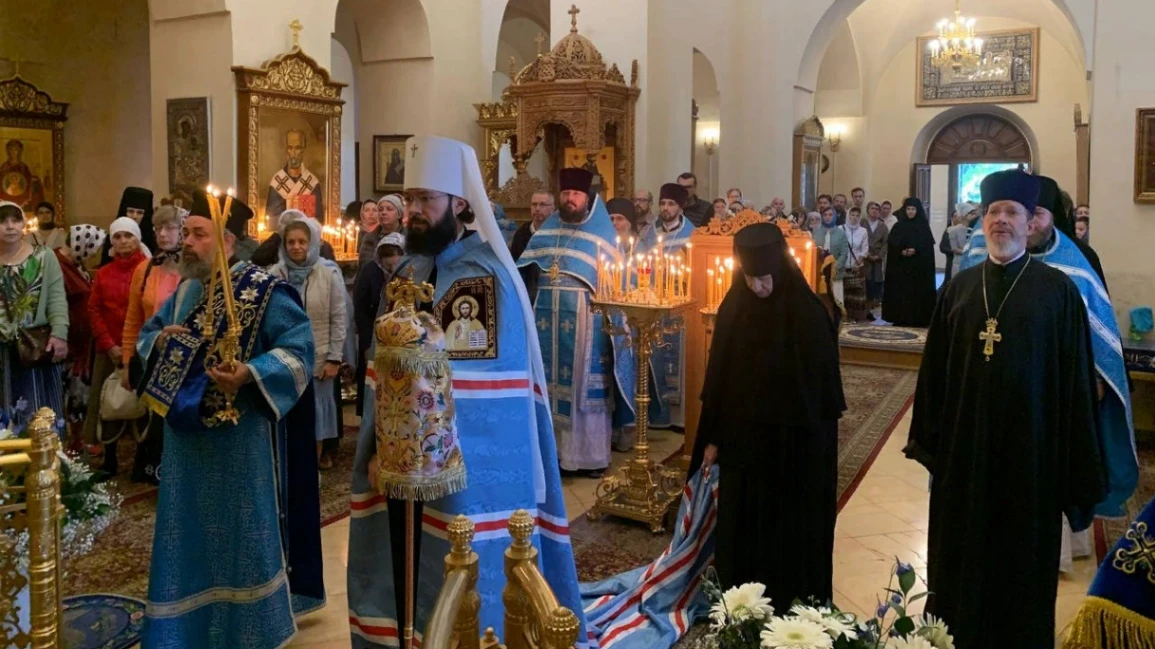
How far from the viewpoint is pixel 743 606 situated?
162 centimetres

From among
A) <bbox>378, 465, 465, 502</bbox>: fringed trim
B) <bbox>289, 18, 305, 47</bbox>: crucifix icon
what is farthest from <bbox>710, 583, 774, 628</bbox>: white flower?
<bbox>289, 18, 305, 47</bbox>: crucifix icon

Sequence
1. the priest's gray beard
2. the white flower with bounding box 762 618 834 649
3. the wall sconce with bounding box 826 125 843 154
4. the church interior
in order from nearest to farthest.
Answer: the white flower with bounding box 762 618 834 649 → the priest's gray beard → the church interior → the wall sconce with bounding box 826 125 843 154

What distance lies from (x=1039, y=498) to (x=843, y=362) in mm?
7398

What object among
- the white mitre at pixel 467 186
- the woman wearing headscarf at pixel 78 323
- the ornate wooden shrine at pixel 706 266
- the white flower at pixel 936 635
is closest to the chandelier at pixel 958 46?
the ornate wooden shrine at pixel 706 266

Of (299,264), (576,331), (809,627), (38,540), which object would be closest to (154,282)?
(299,264)

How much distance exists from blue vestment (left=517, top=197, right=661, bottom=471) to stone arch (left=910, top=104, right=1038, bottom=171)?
563 inches

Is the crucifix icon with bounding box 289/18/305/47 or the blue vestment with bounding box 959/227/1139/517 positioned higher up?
the crucifix icon with bounding box 289/18/305/47

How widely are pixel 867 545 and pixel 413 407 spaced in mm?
3042

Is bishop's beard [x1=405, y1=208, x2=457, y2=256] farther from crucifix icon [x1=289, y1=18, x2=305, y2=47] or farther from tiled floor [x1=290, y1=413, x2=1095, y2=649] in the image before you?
crucifix icon [x1=289, y1=18, x2=305, y2=47]

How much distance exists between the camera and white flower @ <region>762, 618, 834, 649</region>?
1479 mm

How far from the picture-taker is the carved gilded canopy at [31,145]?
35.7 ft

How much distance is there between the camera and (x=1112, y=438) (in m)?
3.81

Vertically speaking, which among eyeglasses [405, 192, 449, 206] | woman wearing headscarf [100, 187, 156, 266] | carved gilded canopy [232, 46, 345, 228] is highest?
carved gilded canopy [232, 46, 345, 228]

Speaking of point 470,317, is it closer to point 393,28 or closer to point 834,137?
point 393,28
